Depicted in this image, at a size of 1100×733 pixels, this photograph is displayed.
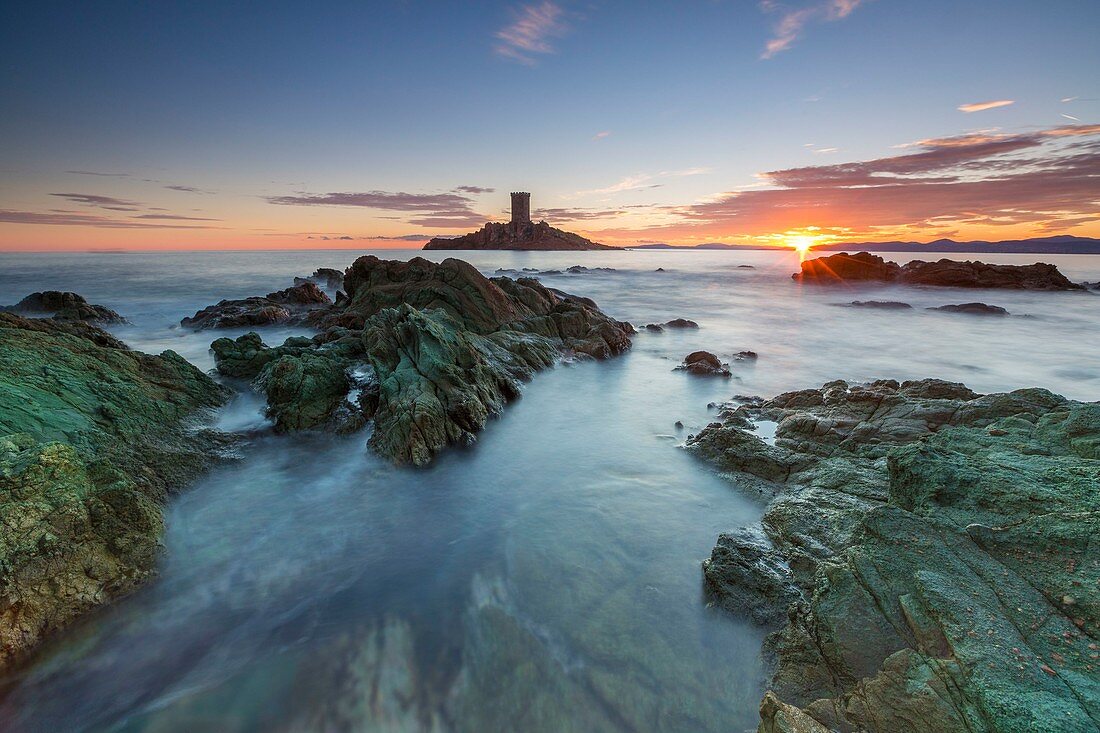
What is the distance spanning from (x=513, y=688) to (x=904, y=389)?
949cm

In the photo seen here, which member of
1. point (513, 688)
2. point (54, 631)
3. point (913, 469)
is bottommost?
point (513, 688)

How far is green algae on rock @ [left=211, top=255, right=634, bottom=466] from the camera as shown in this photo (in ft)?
33.2

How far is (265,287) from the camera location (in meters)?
43.1

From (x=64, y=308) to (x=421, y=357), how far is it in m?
25.3

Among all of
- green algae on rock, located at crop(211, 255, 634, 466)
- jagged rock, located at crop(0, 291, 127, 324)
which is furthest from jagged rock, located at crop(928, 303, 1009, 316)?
jagged rock, located at crop(0, 291, 127, 324)

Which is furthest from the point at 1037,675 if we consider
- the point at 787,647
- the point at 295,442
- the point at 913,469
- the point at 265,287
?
the point at 265,287

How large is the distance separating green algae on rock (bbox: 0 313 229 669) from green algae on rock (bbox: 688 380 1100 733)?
22.8 ft

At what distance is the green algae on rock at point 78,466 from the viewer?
4.83 m

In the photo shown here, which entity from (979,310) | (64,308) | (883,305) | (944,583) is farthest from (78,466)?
(979,310)

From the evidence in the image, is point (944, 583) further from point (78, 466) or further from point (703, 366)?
point (703, 366)

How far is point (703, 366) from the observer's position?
52.5 ft

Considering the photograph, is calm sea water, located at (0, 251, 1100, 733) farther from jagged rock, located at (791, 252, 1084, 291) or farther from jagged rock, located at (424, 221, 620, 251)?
jagged rock, located at (424, 221, 620, 251)

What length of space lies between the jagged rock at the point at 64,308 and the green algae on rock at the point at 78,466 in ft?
57.9

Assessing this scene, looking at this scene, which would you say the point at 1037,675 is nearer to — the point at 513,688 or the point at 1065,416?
the point at 513,688
